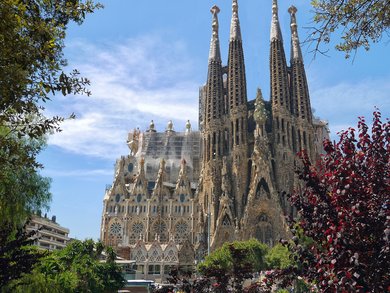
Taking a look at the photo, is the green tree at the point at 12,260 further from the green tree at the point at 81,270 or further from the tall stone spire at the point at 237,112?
the tall stone spire at the point at 237,112

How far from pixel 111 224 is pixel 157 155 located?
565 inches

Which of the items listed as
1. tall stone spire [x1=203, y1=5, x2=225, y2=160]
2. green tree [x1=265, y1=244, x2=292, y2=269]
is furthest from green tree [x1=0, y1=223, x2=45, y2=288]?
tall stone spire [x1=203, y1=5, x2=225, y2=160]

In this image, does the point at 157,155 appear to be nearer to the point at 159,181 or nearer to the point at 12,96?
the point at 159,181

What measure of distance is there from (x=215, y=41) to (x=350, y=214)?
2395 inches

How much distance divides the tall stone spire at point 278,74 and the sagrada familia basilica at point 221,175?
0.15m

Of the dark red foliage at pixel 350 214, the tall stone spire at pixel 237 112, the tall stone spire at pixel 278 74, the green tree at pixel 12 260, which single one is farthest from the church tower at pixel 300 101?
the dark red foliage at pixel 350 214

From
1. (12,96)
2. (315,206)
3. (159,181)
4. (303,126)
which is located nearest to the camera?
(12,96)

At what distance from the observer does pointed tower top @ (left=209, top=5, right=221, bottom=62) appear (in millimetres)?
62531

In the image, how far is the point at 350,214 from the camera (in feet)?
20.6

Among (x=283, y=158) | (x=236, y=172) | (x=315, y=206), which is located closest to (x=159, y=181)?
(x=236, y=172)

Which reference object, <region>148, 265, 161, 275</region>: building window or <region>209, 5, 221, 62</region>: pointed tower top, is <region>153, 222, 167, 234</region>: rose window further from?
<region>209, 5, 221, 62</region>: pointed tower top

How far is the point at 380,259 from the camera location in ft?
19.8

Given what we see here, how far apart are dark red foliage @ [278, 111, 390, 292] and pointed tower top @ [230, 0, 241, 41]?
57.0 metres

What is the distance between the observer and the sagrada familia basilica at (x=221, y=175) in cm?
5188
